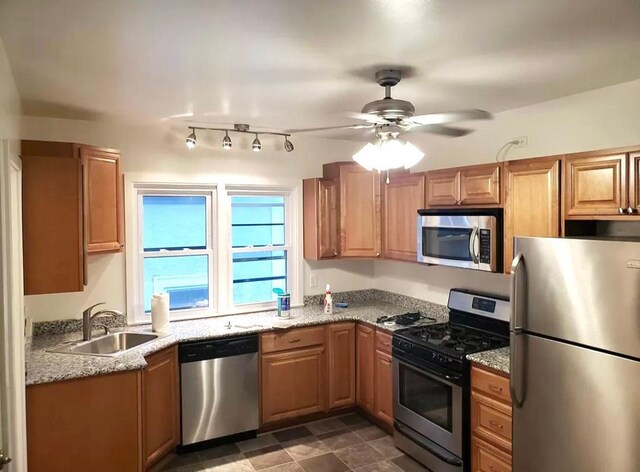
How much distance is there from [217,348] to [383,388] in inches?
53.6

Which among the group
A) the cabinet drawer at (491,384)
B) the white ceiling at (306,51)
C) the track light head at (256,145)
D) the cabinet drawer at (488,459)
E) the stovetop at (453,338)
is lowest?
the cabinet drawer at (488,459)

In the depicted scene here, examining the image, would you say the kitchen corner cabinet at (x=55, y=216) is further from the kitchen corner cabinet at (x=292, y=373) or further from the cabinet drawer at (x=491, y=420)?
the cabinet drawer at (x=491, y=420)

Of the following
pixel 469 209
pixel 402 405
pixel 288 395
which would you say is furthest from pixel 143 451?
pixel 469 209

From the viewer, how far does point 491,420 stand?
2.71 metres

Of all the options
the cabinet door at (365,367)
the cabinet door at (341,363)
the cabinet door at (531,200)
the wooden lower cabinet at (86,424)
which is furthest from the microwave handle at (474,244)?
the wooden lower cabinet at (86,424)

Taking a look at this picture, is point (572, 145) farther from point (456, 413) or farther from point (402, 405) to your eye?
point (402, 405)

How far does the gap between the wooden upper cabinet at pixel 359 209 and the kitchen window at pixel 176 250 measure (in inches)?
46.4

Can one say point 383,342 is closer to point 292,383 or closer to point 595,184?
point 292,383

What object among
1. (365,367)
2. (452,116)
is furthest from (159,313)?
(452,116)

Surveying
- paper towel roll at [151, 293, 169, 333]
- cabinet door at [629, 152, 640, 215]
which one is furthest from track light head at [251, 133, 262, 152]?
cabinet door at [629, 152, 640, 215]

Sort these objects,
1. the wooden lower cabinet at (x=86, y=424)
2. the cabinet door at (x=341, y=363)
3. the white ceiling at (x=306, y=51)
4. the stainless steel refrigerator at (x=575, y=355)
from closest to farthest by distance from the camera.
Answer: the white ceiling at (x=306, y=51) → the stainless steel refrigerator at (x=575, y=355) → the wooden lower cabinet at (x=86, y=424) → the cabinet door at (x=341, y=363)

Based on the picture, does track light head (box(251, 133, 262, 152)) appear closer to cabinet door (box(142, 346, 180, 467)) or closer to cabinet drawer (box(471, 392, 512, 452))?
cabinet door (box(142, 346, 180, 467))

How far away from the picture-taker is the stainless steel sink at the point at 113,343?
3.21m

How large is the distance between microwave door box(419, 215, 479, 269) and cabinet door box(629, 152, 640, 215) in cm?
93
